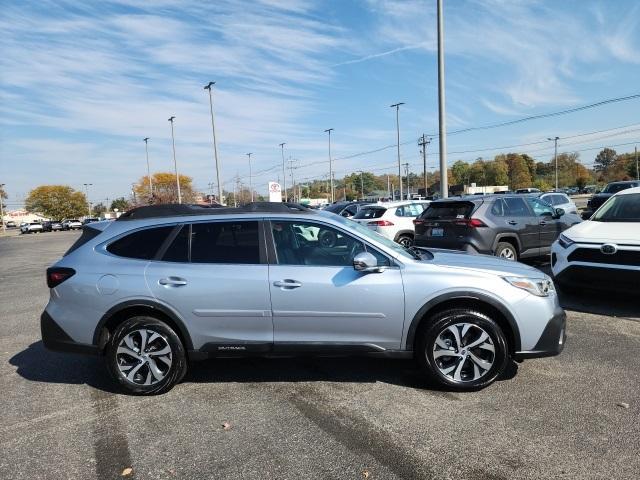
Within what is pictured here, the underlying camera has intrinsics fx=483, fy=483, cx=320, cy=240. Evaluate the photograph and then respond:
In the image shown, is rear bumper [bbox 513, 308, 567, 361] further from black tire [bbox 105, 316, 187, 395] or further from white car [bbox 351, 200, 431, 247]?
white car [bbox 351, 200, 431, 247]

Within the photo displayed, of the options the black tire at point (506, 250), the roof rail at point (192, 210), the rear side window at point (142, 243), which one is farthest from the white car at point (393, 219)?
the rear side window at point (142, 243)

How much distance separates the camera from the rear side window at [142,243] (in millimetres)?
4406

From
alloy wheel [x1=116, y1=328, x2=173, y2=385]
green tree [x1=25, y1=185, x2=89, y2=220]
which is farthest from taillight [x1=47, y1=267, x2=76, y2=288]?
green tree [x1=25, y1=185, x2=89, y2=220]

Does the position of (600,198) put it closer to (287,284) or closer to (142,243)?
(287,284)

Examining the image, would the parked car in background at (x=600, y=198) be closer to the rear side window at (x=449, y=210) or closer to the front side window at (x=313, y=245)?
the rear side window at (x=449, y=210)

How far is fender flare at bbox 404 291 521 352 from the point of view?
4.05 metres

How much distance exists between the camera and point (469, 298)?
4.09 meters

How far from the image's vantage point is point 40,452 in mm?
3371

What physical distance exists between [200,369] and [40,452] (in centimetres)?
169

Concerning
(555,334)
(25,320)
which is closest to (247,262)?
(555,334)

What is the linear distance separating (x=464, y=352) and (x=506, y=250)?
583 centimetres

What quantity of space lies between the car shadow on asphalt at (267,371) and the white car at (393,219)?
8752 mm

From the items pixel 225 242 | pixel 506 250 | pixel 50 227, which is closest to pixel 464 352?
Result: pixel 225 242

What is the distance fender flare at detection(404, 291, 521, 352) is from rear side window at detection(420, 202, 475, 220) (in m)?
5.01
